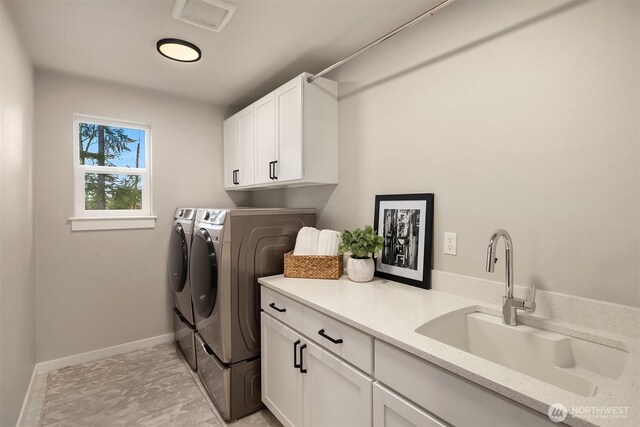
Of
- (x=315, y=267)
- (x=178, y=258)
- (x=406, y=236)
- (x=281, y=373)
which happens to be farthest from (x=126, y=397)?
(x=406, y=236)

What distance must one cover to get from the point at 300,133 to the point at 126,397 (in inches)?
85.8

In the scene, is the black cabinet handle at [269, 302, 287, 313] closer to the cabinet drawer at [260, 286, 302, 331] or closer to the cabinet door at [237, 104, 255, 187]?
the cabinet drawer at [260, 286, 302, 331]

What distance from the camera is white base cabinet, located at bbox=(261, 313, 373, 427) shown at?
4.13ft

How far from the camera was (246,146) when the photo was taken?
2.80 meters

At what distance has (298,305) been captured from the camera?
1.60 metres

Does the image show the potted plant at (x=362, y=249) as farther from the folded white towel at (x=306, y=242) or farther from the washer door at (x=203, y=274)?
the washer door at (x=203, y=274)

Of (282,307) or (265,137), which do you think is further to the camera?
(265,137)

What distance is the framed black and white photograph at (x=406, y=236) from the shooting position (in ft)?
5.56

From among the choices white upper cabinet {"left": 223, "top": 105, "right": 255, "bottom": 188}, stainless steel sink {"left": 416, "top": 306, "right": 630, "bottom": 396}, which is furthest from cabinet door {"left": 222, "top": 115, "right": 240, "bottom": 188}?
stainless steel sink {"left": 416, "top": 306, "right": 630, "bottom": 396}

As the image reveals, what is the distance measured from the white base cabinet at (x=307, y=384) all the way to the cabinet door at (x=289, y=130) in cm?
100

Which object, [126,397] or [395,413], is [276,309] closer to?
[395,413]

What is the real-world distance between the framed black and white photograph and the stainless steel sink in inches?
13.6

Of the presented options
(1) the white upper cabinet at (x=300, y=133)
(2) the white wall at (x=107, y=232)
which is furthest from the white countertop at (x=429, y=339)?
(2) the white wall at (x=107, y=232)

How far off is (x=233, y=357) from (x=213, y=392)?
372 mm
